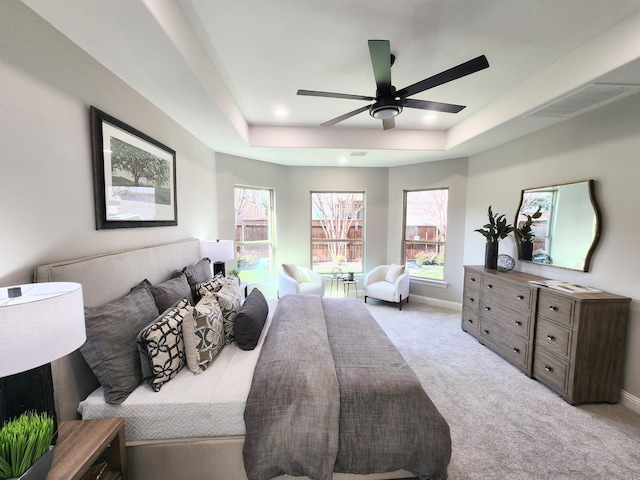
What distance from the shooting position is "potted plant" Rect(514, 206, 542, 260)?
9.73 ft

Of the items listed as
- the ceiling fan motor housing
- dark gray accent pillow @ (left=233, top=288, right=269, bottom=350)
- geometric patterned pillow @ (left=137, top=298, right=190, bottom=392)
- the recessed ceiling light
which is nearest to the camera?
geometric patterned pillow @ (left=137, top=298, right=190, bottom=392)

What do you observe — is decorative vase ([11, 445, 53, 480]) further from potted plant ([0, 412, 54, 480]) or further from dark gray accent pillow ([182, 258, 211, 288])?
dark gray accent pillow ([182, 258, 211, 288])

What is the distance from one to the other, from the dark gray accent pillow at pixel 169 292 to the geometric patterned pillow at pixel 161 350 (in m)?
0.39

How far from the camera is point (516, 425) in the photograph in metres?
1.94

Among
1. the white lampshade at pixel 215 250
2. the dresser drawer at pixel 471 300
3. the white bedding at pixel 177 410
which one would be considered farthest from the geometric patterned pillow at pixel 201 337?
the dresser drawer at pixel 471 300

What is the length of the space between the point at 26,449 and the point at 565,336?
348cm

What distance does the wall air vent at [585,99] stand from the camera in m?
2.01

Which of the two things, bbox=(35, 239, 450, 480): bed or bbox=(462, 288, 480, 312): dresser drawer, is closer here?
bbox=(35, 239, 450, 480): bed

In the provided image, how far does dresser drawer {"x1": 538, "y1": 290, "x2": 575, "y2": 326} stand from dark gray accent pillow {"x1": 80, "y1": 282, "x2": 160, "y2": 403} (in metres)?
3.33

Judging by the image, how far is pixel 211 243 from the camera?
3197mm

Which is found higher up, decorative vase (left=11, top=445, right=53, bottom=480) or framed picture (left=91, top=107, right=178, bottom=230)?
framed picture (left=91, top=107, right=178, bottom=230)

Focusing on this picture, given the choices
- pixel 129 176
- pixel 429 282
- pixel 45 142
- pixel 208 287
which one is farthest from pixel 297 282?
pixel 45 142

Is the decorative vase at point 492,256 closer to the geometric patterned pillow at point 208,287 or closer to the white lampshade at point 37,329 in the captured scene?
the geometric patterned pillow at point 208,287

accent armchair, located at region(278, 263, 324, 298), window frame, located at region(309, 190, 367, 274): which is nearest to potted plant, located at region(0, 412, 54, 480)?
accent armchair, located at region(278, 263, 324, 298)
